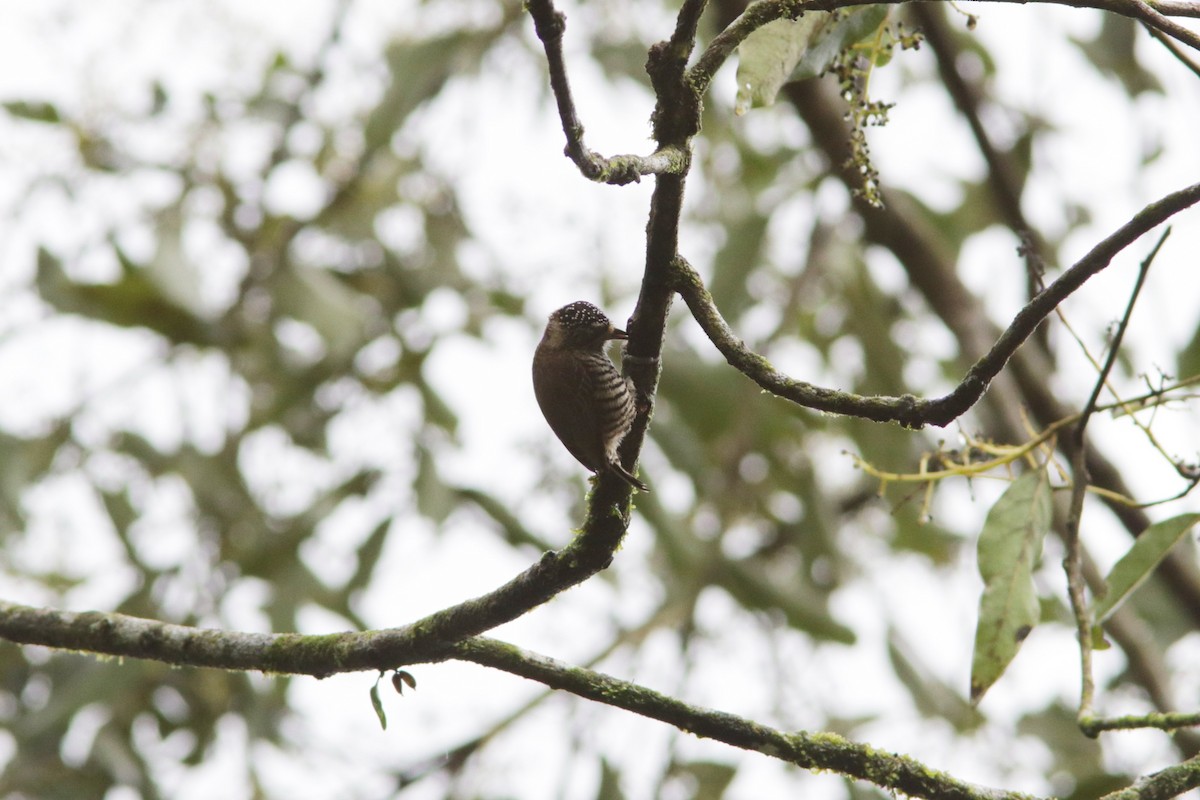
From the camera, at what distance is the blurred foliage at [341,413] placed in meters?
3.53

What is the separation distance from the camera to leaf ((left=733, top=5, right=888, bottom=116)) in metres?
1.53

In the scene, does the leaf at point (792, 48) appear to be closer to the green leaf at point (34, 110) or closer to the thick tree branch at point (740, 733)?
the thick tree branch at point (740, 733)

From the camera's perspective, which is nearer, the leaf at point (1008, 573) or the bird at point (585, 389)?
the bird at point (585, 389)

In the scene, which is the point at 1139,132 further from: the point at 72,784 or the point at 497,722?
the point at 72,784

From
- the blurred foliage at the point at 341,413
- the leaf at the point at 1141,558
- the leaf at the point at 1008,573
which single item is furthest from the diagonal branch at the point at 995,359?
the blurred foliage at the point at 341,413

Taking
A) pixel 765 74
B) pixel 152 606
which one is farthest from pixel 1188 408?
pixel 152 606

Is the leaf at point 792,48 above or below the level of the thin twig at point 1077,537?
above

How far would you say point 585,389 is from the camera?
1705 mm

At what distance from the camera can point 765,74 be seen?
1531 millimetres

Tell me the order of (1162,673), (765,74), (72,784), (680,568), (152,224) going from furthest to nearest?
(152,224), (72,784), (680,568), (1162,673), (765,74)

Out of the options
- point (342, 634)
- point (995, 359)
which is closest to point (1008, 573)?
point (995, 359)

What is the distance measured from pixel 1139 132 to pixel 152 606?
356 cm

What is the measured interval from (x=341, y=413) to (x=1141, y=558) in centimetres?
281

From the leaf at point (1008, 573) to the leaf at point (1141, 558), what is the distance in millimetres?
130
